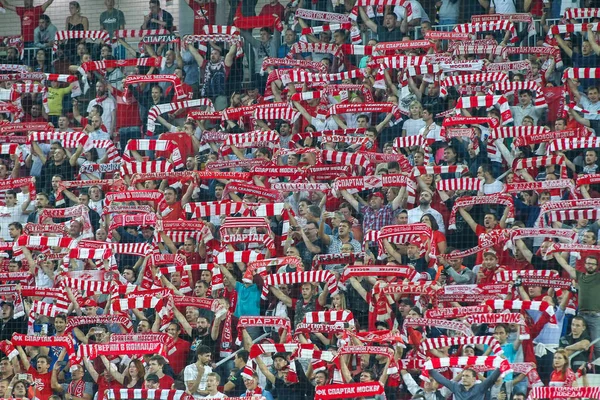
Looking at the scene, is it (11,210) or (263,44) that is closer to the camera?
(11,210)

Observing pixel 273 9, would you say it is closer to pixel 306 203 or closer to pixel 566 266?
pixel 306 203

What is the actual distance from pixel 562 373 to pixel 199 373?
3.13 m

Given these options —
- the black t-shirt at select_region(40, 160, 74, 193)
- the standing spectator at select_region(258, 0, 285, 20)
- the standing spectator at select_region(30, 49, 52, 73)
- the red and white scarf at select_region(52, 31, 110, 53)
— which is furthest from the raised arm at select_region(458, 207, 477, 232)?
the standing spectator at select_region(30, 49, 52, 73)

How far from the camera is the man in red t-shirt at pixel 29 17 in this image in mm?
20547

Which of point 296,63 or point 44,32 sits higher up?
point 44,32

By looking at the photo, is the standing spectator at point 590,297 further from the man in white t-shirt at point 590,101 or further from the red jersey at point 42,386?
the red jersey at point 42,386

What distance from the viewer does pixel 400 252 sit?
1477cm

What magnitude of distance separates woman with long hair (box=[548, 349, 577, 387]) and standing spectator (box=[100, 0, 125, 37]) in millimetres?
9070

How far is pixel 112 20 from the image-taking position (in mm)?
20156

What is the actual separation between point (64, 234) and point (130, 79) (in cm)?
270

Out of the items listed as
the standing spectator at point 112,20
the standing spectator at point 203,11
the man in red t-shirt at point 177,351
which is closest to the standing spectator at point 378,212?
the man in red t-shirt at point 177,351

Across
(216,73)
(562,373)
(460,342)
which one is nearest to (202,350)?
(460,342)

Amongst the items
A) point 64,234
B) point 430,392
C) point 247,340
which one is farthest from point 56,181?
point 430,392

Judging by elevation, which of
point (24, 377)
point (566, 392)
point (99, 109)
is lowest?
point (24, 377)
